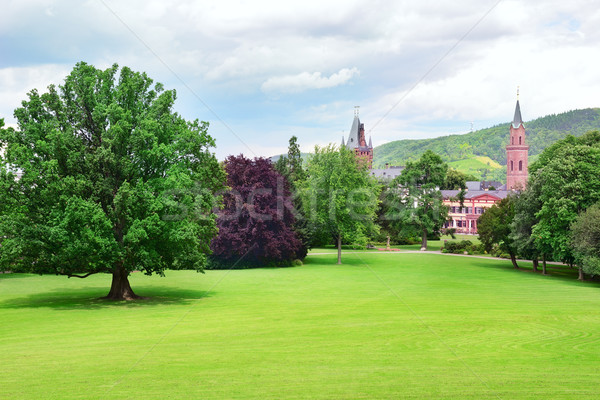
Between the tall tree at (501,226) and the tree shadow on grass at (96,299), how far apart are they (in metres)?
34.6

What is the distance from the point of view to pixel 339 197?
56.6 metres

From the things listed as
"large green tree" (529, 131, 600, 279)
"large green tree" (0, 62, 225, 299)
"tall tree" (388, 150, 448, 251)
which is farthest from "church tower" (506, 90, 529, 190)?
"large green tree" (0, 62, 225, 299)

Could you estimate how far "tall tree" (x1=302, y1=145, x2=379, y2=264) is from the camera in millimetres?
56812

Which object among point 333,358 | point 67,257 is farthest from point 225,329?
point 67,257

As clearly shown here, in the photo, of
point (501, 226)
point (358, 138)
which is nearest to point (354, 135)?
point (358, 138)

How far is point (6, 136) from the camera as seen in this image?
1082 inches

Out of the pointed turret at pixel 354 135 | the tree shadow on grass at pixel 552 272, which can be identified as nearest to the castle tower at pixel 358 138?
the pointed turret at pixel 354 135

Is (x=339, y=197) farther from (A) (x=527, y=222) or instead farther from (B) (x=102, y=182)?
(B) (x=102, y=182)

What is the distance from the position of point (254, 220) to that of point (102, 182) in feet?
88.5

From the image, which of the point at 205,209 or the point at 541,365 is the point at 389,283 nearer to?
the point at 205,209

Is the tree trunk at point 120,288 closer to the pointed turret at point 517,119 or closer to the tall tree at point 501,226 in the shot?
the tall tree at point 501,226

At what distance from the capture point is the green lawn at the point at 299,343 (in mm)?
13297

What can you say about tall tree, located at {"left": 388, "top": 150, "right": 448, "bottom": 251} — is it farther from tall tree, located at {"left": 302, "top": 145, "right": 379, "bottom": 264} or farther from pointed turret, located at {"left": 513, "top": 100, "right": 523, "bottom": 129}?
pointed turret, located at {"left": 513, "top": 100, "right": 523, "bottom": 129}

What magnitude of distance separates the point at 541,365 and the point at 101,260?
2105cm
